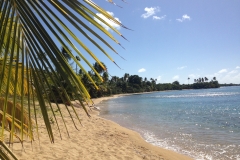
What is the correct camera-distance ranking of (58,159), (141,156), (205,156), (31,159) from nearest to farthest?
1. (31,159)
2. (58,159)
3. (141,156)
4. (205,156)

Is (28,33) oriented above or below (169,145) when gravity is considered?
above

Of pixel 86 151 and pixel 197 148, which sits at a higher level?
pixel 86 151

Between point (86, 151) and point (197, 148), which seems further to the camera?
point (197, 148)

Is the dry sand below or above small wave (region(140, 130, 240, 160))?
above

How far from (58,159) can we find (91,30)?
16.5ft

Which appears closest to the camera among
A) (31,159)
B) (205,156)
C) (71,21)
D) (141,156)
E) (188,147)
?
(71,21)

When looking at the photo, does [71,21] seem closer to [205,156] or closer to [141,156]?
[141,156]

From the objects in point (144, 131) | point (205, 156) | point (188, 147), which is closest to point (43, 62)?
point (205, 156)

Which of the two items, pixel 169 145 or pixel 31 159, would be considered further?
pixel 169 145

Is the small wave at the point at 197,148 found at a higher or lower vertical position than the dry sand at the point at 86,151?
lower

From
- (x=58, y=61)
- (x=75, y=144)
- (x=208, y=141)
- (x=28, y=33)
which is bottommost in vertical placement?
(x=208, y=141)

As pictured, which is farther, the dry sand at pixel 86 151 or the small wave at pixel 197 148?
the small wave at pixel 197 148

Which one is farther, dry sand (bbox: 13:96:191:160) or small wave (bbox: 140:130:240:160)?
small wave (bbox: 140:130:240:160)

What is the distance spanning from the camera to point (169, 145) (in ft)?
29.9
